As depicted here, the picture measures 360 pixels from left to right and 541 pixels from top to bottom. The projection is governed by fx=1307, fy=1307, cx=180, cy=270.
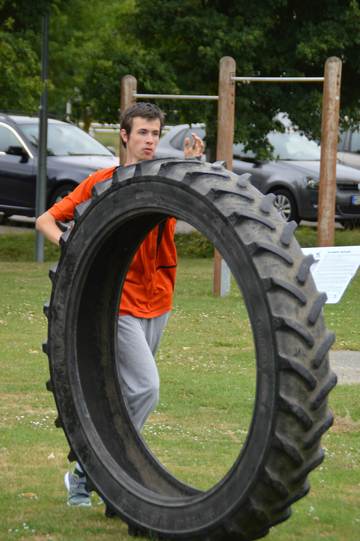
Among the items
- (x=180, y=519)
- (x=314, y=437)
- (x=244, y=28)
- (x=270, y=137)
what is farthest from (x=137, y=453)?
(x=270, y=137)

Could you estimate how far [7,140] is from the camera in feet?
70.5

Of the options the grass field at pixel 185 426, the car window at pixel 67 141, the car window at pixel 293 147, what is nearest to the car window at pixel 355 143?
the car window at pixel 293 147

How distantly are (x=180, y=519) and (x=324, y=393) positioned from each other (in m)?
0.96

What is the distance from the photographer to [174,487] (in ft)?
20.4

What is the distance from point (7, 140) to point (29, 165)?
2.46 ft

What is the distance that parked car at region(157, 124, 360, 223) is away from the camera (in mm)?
21641

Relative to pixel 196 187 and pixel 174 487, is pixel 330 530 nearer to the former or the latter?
pixel 174 487

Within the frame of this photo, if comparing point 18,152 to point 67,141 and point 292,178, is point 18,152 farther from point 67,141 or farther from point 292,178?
point 292,178

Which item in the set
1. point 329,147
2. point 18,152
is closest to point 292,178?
point 18,152

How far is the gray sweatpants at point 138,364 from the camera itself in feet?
21.0

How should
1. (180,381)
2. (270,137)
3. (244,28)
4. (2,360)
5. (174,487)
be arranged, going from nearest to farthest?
(174,487), (180,381), (2,360), (244,28), (270,137)

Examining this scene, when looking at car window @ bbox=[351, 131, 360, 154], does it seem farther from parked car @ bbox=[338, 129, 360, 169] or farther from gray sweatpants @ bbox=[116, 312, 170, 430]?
gray sweatpants @ bbox=[116, 312, 170, 430]

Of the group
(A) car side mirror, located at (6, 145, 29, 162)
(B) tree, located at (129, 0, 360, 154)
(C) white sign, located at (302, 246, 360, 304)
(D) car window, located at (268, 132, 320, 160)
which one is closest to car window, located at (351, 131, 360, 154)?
(D) car window, located at (268, 132, 320, 160)

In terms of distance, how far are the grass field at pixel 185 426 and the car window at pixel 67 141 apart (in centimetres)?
731
